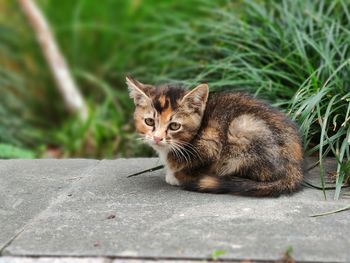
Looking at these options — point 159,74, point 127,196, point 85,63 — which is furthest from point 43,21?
point 127,196

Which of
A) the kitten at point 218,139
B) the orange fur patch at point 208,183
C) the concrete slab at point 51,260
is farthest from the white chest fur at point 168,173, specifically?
the concrete slab at point 51,260

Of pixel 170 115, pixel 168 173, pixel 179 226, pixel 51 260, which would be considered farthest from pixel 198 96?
pixel 51 260

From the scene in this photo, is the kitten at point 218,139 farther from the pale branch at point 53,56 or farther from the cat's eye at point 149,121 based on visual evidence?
the pale branch at point 53,56

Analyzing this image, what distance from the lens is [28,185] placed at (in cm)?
355

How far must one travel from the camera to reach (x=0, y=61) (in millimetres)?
8297

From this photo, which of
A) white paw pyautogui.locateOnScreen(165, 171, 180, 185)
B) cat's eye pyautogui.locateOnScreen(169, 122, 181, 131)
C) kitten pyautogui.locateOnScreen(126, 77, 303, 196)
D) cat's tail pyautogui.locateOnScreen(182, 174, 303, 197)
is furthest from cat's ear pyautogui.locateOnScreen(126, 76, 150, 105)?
cat's tail pyautogui.locateOnScreen(182, 174, 303, 197)

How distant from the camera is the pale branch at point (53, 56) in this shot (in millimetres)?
7992

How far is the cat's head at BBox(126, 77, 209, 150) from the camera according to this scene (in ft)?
11.5

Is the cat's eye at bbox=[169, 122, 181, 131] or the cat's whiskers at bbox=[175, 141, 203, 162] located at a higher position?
the cat's eye at bbox=[169, 122, 181, 131]

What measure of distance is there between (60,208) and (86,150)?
3765mm

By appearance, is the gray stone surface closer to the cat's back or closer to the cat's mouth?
the cat's mouth

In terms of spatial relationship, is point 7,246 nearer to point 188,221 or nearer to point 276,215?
point 188,221

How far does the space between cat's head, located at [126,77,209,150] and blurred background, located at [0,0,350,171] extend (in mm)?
648

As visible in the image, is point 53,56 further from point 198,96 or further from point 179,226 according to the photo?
point 179,226
